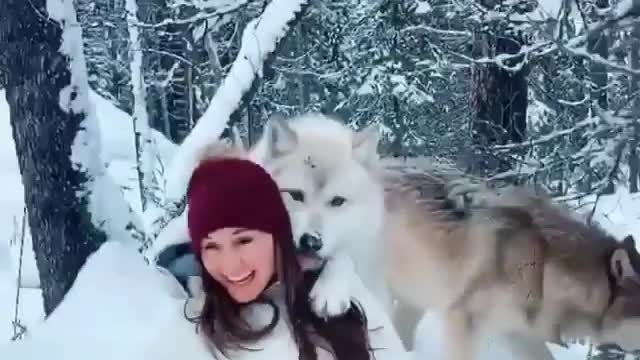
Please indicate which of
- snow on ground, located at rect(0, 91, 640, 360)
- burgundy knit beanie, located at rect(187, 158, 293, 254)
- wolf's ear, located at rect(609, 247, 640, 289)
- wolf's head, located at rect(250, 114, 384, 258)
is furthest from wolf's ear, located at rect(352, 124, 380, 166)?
wolf's ear, located at rect(609, 247, 640, 289)

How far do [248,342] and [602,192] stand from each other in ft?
1.64

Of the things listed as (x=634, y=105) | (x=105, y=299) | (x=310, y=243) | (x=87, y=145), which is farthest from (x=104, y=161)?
(x=634, y=105)

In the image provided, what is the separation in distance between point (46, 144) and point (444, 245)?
58 centimetres

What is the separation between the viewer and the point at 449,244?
1275mm

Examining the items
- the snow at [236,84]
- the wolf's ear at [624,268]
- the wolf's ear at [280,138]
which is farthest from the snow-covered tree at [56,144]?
the wolf's ear at [624,268]

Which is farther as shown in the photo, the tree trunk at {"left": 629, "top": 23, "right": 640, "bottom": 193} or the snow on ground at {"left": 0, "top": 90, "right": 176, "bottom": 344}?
the snow on ground at {"left": 0, "top": 90, "right": 176, "bottom": 344}

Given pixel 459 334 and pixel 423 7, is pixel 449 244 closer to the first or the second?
pixel 459 334

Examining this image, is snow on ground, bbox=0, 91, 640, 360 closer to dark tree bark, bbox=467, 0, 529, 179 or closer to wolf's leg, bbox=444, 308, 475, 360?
wolf's leg, bbox=444, 308, 475, 360

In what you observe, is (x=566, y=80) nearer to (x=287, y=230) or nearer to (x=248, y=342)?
(x=287, y=230)

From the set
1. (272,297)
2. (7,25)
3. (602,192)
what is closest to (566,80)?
(602,192)

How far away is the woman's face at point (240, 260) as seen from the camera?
125 centimetres

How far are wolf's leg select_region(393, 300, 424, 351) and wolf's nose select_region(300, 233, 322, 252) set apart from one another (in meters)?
0.13

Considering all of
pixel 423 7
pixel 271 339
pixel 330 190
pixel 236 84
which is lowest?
pixel 271 339

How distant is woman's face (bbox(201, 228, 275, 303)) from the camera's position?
1252mm
